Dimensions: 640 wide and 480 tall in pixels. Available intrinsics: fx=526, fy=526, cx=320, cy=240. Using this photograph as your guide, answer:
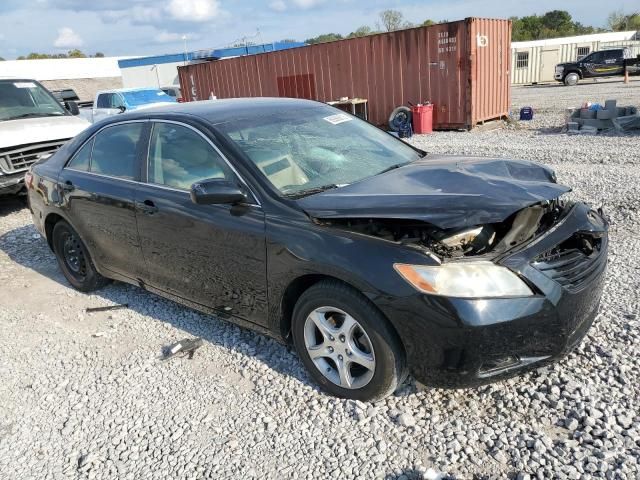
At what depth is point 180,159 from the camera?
3.65 metres

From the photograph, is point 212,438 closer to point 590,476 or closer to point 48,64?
point 590,476

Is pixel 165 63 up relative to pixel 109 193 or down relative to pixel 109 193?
up

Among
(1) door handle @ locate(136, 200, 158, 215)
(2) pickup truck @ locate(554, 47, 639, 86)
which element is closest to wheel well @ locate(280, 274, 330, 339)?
(1) door handle @ locate(136, 200, 158, 215)

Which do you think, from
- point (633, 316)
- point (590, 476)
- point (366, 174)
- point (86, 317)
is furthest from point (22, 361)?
point (633, 316)

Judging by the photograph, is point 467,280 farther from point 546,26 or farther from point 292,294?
point 546,26

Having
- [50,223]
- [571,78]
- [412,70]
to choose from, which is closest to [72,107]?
[50,223]

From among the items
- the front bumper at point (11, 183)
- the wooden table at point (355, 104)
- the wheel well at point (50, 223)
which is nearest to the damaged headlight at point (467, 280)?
the wheel well at point (50, 223)

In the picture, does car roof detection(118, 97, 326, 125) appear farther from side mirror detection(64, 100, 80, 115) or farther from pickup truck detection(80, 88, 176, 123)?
pickup truck detection(80, 88, 176, 123)

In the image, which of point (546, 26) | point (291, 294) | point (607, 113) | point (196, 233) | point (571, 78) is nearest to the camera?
point (291, 294)

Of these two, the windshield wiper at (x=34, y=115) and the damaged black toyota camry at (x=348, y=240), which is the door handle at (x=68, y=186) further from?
the windshield wiper at (x=34, y=115)

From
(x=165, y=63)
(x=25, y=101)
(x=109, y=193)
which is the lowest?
(x=109, y=193)

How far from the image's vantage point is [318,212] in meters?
2.86

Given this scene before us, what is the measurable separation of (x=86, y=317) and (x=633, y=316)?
418 centimetres

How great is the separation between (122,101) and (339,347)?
13620mm
